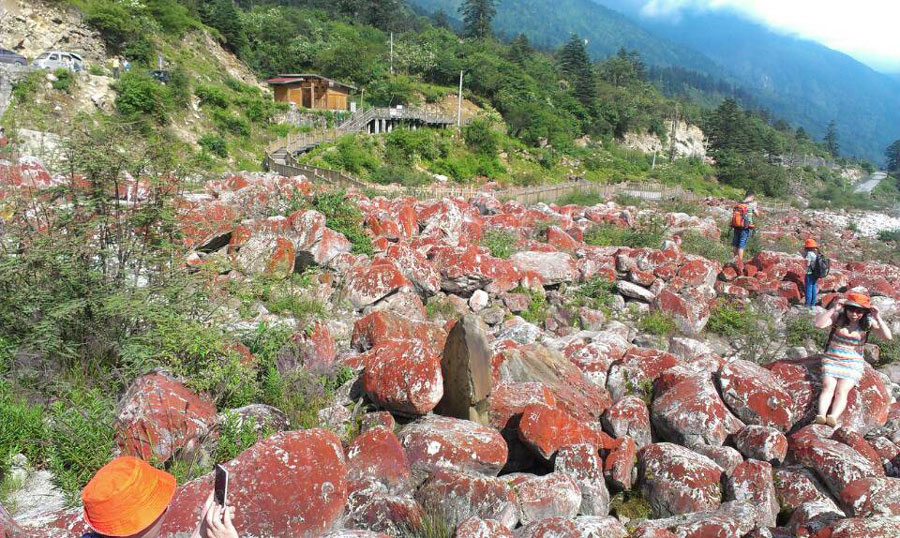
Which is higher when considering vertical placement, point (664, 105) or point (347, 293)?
point (664, 105)

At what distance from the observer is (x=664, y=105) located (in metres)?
81.8

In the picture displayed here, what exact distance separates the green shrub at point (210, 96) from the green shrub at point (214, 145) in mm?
4189

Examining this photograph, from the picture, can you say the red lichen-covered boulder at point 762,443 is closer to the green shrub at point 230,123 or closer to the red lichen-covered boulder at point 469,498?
the red lichen-covered boulder at point 469,498

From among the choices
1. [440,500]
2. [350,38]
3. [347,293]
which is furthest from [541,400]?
[350,38]

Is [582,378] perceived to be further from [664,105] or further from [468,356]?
[664,105]

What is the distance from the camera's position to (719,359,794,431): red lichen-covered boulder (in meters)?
4.91

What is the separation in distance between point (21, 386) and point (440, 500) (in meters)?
3.50

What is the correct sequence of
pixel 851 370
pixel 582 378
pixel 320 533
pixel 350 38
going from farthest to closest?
pixel 350 38
pixel 582 378
pixel 851 370
pixel 320 533

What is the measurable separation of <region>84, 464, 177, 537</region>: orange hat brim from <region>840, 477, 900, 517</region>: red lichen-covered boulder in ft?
13.9

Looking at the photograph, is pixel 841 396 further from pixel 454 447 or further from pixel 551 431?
pixel 454 447

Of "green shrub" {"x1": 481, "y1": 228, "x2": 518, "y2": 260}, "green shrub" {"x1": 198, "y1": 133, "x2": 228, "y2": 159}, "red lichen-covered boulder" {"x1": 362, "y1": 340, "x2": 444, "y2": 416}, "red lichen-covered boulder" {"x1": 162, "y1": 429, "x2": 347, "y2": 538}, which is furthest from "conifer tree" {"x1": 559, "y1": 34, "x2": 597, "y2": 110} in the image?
"red lichen-covered boulder" {"x1": 162, "y1": 429, "x2": 347, "y2": 538}

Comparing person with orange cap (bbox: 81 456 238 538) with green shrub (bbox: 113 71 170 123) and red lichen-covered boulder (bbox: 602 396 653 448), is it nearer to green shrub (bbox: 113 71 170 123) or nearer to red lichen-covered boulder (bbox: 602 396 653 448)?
red lichen-covered boulder (bbox: 602 396 653 448)

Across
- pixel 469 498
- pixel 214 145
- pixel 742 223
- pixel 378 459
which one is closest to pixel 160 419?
pixel 378 459

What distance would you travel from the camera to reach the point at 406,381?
4637 millimetres
